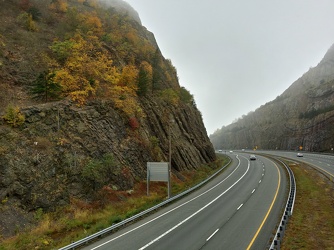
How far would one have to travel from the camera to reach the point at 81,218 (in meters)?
19.2

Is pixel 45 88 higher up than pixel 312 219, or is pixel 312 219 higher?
pixel 45 88

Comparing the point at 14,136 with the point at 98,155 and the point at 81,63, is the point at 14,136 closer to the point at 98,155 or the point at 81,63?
the point at 98,155

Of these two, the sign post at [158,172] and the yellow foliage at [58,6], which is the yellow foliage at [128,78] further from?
the yellow foliage at [58,6]

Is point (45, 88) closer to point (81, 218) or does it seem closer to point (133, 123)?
point (133, 123)

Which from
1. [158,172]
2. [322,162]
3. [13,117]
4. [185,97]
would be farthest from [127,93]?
[322,162]

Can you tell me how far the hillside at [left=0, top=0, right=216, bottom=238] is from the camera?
1981 centimetres

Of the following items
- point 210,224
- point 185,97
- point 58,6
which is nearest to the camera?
point 210,224

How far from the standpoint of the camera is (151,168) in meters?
28.2

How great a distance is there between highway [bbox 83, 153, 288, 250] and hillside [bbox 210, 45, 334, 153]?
62.3 metres

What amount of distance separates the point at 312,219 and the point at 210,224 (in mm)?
7380

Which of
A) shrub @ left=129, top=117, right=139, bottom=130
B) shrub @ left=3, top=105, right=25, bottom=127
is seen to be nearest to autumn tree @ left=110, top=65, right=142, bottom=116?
shrub @ left=129, top=117, right=139, bottom=130

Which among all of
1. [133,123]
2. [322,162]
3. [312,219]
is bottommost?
[312,219]

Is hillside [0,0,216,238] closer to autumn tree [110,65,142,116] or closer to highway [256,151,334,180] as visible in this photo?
autumn tree [110,65,142,116]

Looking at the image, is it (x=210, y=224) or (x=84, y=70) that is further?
(x=84, y=70)
